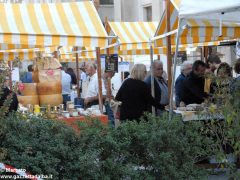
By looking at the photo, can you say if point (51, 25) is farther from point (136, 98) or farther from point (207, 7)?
point (207, 7)

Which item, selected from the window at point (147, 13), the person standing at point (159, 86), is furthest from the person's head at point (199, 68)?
the window at point (147, 13)

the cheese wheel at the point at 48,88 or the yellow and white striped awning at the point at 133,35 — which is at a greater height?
the yellow and white striped awning at the point at 133,35

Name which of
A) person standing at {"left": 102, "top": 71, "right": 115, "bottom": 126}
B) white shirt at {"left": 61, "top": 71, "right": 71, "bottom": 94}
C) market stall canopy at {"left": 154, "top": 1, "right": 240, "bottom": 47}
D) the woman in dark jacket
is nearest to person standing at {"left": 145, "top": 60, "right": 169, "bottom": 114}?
market stall canopy at {"left": 154, "top": 1, "right": 240, "bottom": 47}

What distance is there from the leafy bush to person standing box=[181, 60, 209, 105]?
3.19 metres

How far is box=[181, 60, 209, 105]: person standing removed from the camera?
30.5ft

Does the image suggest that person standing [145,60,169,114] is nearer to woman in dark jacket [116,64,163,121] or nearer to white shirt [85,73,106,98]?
woman in dark jacket [116,64,163,121]

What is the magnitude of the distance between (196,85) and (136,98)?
1.05m

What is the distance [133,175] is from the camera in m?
5.50

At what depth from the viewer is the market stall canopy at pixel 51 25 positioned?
28.4ft

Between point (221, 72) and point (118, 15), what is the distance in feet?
109

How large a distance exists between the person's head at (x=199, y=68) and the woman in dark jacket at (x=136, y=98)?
0.84 meters

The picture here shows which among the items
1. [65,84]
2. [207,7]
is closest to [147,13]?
[65,84]

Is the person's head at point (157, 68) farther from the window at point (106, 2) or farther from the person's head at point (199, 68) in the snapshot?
the window at point (106, 2)

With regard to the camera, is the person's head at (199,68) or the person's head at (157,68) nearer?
the person's head at (199,68)
